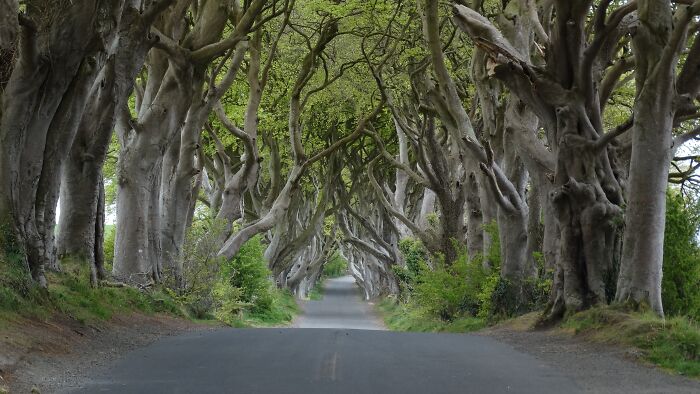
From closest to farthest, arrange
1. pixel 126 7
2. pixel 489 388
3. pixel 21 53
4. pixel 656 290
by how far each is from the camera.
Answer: pixel 489 388 → pixel 21 53 → pixel 656 290 → pixel 126 7

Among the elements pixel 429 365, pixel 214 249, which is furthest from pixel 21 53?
pixel 214 249

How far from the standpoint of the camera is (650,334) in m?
10.8

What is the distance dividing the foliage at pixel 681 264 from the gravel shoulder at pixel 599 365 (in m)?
1.96

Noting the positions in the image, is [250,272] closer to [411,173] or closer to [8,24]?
[411,173]

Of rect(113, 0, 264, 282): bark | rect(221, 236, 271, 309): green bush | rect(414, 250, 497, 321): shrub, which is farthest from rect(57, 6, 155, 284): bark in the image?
rect(221, 236, 271, 309): green bush

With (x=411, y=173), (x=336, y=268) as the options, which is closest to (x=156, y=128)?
(x=411, y=173)

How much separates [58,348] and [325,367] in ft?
10.6

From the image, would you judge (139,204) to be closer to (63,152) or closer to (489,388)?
(63,152)

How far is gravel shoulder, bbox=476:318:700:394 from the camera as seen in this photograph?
8.26m

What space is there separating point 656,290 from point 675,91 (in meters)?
2.89

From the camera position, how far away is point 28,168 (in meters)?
Result: 11.4

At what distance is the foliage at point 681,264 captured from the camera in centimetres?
1384

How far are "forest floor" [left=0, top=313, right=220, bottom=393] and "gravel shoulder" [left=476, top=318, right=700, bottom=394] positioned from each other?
524 cm

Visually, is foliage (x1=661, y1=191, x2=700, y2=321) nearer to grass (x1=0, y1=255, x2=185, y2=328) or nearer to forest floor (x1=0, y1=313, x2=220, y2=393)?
forest floor (x1=0, y1=313, x2=220, y2=393)
